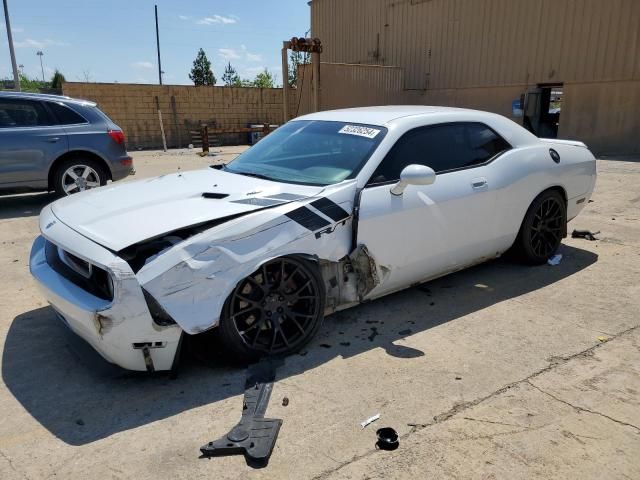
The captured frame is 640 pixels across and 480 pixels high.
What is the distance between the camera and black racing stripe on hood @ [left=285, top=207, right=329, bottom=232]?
303cm

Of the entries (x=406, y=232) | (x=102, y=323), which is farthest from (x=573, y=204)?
(x=102, y=323)

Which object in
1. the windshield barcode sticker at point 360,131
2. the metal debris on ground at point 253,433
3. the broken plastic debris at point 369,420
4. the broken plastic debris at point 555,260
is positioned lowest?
the broken plastic debris at point 369,420

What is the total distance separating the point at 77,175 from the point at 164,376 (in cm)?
563

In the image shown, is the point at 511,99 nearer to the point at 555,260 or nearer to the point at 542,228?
the point at 555,260

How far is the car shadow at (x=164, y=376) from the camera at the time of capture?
263cm

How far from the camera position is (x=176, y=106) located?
68.6ft

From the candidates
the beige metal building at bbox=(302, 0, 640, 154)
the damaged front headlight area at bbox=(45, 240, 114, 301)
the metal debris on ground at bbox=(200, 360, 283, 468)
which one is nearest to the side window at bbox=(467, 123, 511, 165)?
the metal debris on ground at bbox=(200, 360, 283, 468)

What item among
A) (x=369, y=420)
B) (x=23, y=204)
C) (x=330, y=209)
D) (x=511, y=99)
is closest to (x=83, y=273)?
(x=330, y=209)

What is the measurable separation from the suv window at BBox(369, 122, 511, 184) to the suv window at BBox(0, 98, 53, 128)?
5942 millimetres

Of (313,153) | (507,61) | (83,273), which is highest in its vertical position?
(507,61)

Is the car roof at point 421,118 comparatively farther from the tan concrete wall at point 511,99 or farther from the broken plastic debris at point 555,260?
the tan concrete wall at point 511,99

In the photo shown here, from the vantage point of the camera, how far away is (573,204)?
4.95 metres

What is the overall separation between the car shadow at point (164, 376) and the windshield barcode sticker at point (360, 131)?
4.33ft

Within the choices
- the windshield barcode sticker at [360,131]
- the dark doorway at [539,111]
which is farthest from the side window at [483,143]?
the dark doorway at [539,111]
